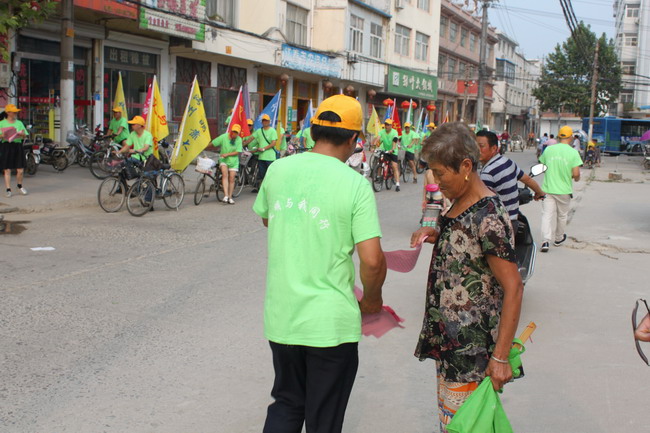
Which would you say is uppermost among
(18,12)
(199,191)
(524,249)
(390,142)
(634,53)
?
(634,53)

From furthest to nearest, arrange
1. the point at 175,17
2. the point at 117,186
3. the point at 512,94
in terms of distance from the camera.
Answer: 1. the point at 512,94
2. the point at 175,17
3. the point at 117,186

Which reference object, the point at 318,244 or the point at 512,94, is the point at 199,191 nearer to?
the point at 318,244

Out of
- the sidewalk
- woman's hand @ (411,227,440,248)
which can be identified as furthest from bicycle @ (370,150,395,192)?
woman's hand @ (411,227,440,248)

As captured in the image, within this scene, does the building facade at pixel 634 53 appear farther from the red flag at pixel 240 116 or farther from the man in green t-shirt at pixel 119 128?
the man in green t-shirt at pixel 119 128

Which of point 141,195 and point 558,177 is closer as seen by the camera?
point 558,177

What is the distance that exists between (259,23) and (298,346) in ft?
82.9

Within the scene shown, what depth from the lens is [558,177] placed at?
30.7ft

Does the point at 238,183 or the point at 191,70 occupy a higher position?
the point at 191,70

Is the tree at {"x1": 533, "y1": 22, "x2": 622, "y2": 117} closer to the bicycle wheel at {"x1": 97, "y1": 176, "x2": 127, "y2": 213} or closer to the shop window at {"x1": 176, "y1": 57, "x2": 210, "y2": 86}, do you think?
the shop window at {"x1": 176, "y1": 57, "x2": 210, "y2": 86}

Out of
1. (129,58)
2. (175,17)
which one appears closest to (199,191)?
(175,17)

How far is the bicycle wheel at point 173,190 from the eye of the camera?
40.9 feet

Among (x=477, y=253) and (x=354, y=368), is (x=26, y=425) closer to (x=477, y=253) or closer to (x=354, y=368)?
(x=354, y=368)

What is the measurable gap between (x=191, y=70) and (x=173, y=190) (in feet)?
40.2

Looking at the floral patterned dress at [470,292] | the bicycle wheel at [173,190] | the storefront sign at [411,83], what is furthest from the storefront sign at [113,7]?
the storefront sign at [411,83]
